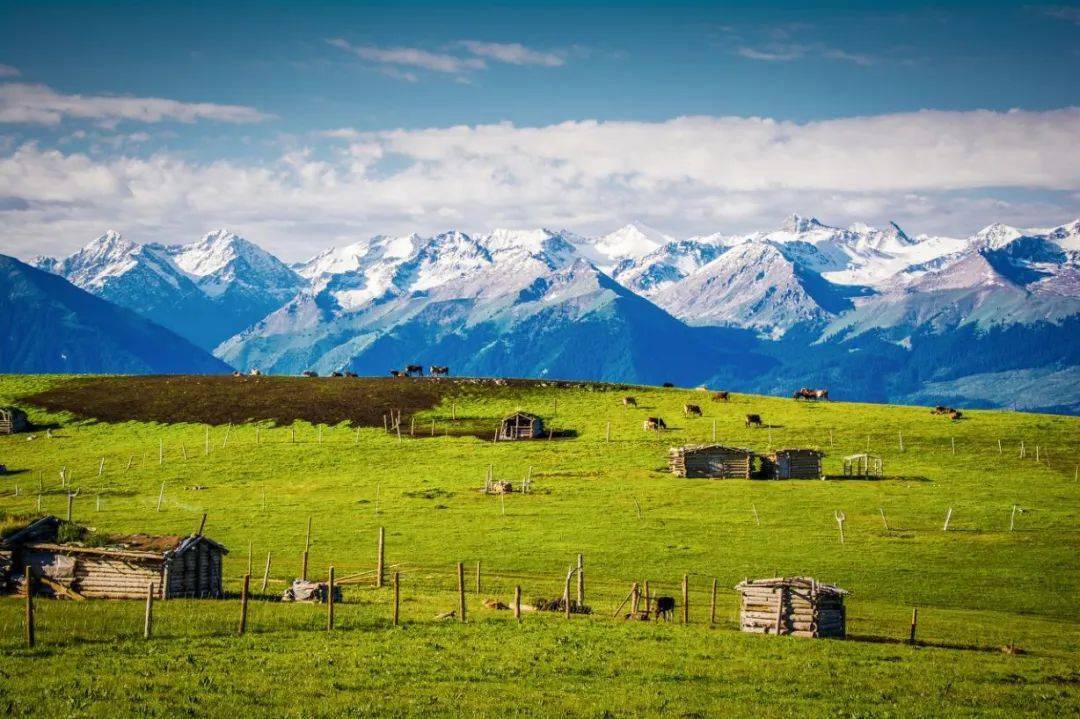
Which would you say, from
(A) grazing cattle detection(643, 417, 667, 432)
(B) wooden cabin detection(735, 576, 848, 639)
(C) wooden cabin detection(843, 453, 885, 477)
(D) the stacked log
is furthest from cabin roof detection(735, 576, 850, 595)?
(A) grazing cattle detection(643, 417, 667, 432)

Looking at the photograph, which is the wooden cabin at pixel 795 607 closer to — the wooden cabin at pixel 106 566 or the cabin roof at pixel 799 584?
the cabin roof at pixel 799 584

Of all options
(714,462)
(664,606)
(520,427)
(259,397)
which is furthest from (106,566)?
(259,397)

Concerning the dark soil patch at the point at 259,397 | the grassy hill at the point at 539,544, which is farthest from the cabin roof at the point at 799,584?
the dark soil patch at the point at 259,397

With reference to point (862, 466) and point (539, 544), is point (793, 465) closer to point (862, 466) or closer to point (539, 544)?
point (862, 466)

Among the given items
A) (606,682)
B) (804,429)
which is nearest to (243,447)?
(804,429)

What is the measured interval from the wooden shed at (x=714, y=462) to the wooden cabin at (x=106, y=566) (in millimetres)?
A: 63610

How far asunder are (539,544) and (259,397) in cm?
8517

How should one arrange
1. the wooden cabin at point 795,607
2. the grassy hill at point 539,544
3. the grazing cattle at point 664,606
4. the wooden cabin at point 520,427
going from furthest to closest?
the wooden cabin at point 520,427, the grazing cattle at point 664,606, the wooden cabin at point 795,607, the grassy hill at point 539,544

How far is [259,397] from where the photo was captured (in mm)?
153375

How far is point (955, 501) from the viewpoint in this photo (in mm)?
95312

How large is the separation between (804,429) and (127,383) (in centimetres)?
10562

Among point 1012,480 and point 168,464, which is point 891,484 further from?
point 168,464

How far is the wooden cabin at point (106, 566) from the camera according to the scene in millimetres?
52406

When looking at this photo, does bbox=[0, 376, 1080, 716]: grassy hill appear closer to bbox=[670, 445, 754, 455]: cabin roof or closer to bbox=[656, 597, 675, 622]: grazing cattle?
bbox=[656, 597, 675, 622]: grazing cattle
